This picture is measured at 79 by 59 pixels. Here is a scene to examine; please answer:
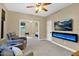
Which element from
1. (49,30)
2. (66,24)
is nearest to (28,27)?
(49,30)

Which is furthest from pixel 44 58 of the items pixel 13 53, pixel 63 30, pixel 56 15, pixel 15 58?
pixel 56 15

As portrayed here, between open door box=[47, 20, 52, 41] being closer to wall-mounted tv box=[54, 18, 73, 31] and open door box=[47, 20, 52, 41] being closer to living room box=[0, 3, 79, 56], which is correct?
living room box=[0, 3, 79, 56]

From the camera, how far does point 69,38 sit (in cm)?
514

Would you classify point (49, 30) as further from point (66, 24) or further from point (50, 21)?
point (66, 24)

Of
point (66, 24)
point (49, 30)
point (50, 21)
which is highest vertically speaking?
point (50, 21)

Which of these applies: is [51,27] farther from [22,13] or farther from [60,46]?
[22,13]

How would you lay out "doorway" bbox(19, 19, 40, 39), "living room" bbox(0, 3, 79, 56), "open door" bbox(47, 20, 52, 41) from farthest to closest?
"open door" bbox(47, 20, 52, 41), "doorway" bbox(19, 19, 40, 39), "living room" bbox(0, 3, 79, 56)

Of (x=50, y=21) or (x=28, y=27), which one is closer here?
(x=28, y=27)

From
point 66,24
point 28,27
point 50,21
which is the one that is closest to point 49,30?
point 50,21

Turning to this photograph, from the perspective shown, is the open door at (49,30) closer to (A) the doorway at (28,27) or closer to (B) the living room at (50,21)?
(B) the living room at (50,21)

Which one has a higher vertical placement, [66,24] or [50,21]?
[50,21]

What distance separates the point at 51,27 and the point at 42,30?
704mm

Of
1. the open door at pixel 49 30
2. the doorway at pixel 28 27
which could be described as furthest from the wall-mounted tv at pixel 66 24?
the doorway at pixel 28 27

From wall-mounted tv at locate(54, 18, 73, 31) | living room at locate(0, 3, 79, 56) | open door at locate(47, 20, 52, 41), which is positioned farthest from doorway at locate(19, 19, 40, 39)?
wall-mounted tv at locate(54, 18, 73, 31)
